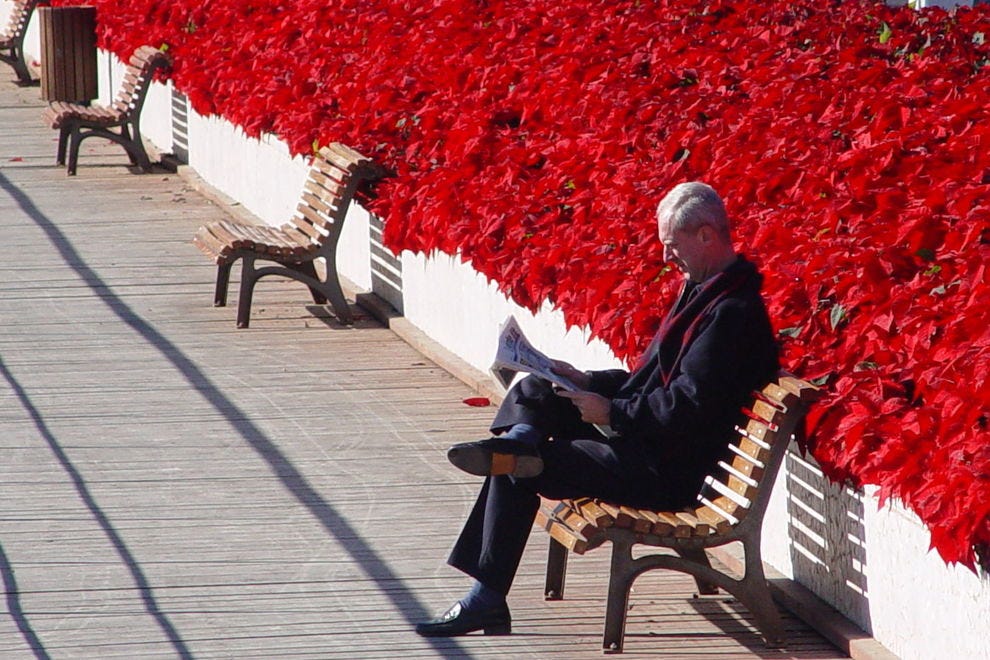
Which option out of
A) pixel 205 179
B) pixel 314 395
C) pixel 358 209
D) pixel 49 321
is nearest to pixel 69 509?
pixel 314 395

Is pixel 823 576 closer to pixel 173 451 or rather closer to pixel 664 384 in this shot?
pixel 664 384

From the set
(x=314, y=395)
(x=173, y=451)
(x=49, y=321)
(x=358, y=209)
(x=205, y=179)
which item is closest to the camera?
(x=173, y=451)

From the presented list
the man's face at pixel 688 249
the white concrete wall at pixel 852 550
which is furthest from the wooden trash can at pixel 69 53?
the man's face at pixel 688 249

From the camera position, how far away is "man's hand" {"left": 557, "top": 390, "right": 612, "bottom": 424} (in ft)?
16.4

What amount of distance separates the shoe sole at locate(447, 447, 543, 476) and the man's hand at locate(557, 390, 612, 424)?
0.20 m

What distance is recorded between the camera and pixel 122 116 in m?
13.2

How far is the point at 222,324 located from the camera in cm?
898

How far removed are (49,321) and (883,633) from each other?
5.44 metres

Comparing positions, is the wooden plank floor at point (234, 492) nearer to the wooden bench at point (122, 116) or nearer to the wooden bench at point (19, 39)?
the wooden bench at point (122, 116)

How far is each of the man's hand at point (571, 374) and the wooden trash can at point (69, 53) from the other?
11140 millimetres

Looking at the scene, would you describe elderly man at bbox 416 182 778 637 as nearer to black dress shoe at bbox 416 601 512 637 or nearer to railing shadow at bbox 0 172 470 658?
black dress shoe at bbox 416 601 512 637

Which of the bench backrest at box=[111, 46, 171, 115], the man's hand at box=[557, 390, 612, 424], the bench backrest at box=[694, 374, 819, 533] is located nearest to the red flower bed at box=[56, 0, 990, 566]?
the bench backrest at box=[694, 374, 819, 533]

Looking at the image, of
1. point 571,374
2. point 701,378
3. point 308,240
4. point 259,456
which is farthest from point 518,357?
point 308,240

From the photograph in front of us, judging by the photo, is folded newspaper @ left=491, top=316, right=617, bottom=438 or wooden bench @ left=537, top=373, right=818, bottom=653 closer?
wooden bench @ left=537, top=373, right=818, bottom=653
